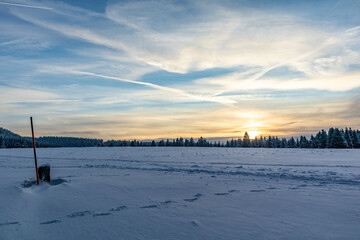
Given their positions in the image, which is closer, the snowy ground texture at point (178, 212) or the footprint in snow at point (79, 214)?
the snowy ground texture at point (178, 212)

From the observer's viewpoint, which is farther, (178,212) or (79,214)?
(178,212)

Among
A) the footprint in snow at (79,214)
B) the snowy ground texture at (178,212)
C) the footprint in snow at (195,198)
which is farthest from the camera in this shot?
the footprint in snow at (195,198)

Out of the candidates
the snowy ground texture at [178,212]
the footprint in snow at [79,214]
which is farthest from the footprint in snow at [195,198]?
the footprint in snow at [79,214]

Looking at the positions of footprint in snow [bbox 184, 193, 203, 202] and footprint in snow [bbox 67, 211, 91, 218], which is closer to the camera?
footprint in snow [bbox 67, 211, 91, 218]

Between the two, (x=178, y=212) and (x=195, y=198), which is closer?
(x=178, y=212)

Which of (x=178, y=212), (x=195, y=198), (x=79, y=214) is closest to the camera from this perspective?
(x=79, y=214)

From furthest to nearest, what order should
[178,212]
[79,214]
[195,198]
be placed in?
[195,198]
[178,212]
[79,214]

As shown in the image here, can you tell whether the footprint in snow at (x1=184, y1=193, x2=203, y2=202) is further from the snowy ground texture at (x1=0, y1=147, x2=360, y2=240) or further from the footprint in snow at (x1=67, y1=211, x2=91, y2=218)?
the footprint in snow at (x1=67, y1=211, x2=91, y2=218)

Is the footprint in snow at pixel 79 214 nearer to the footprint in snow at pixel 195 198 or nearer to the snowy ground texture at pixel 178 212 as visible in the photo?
the snowy ground texture at pixel 178 212

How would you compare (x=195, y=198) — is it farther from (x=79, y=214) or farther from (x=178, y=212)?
(x=79, y=214)

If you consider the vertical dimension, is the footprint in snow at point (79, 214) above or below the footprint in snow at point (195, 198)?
above

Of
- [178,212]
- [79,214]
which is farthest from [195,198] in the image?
[79,214]

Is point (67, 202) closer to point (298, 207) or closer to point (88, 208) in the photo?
point (88, 208)

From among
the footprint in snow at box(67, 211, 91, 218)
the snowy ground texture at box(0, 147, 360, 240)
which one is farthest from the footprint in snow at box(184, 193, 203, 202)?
the footprint in snow at box(67, 211, 91, 218)
